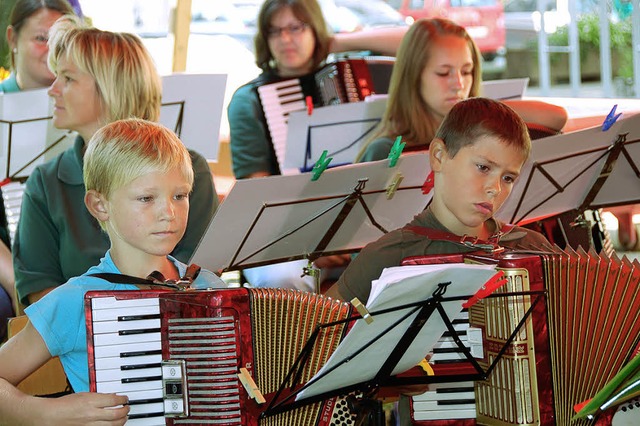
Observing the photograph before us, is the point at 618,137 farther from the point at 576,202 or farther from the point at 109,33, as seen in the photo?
the point at 109,33

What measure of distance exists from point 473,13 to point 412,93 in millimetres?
6457

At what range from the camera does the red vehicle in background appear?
31.7ft

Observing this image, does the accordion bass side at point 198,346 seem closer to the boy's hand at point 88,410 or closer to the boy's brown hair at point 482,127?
the boy's hand at point 88,410

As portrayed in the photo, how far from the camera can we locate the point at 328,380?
6.47ft

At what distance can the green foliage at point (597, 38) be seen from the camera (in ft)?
27.8

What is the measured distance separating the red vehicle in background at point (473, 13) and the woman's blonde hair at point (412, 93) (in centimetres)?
580

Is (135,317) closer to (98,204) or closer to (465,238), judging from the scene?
(98,204)

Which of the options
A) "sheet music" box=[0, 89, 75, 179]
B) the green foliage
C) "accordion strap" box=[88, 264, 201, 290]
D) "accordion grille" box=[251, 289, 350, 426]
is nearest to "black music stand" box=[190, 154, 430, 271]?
"accordion strap" box=[88, 264, 201, 290]

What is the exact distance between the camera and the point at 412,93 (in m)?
3.68

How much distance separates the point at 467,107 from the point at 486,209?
0.30 metres

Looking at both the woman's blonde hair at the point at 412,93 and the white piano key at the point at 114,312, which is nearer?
the white piano key at the point at 114,312

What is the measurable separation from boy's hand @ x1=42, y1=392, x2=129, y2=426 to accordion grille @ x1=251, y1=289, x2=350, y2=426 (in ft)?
0.95

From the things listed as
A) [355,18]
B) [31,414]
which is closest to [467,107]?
[31,414]

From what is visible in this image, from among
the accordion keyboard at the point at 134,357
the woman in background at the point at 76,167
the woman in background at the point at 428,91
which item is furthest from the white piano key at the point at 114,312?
the woman in background at the point at 428,91
